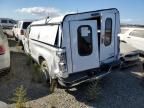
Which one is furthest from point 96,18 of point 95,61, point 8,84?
point 8,84

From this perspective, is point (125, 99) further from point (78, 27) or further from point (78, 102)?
point (78, 27)

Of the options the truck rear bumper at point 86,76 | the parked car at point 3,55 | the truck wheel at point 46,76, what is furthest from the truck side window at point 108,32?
the parked car at point 3,55

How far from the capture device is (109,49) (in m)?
7.92

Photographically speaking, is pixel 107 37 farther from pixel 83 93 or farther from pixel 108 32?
pixel 83 93

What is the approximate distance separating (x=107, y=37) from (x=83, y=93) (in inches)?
75.7

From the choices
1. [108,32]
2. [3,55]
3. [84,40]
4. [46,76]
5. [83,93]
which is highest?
[108,32]

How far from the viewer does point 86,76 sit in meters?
7.14

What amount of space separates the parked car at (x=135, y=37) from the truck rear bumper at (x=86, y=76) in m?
5.62

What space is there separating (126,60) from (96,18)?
3502 millimetres

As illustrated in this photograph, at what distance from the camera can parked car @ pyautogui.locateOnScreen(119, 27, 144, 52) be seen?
1304 cm

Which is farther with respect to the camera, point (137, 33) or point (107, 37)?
point (137, 33)

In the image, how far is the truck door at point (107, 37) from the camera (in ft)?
25.0

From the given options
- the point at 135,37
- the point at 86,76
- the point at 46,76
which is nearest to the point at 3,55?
the point at 46,76

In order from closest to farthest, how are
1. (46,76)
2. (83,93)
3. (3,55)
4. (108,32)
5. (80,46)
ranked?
(3,55), (80,46), (83,93), (108,32), (46,76)
